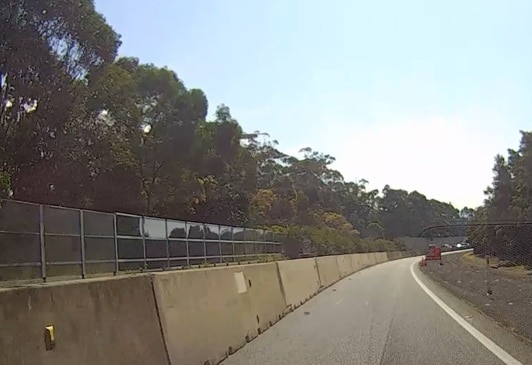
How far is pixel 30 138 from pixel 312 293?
15.8m

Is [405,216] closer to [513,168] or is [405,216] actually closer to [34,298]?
[513,168]

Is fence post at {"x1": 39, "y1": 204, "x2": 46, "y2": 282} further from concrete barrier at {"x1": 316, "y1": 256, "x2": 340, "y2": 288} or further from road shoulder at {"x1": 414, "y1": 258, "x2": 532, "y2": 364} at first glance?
concrete barrier at {"x1": 316, "y1": 256, "x2": 340, "y2": 288}

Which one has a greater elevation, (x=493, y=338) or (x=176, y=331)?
(x=176, y=331)

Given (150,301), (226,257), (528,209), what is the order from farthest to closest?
1. (528,209)
2. (226,257)
3. (150,301)

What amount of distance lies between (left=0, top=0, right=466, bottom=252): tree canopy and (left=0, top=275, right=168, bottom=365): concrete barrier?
15.7 metres

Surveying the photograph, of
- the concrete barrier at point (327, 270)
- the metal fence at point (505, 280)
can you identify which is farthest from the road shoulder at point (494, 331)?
the concrete barrier at point (327, 270)

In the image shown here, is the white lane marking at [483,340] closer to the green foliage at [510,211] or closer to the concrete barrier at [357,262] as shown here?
the green foliage at [510,211]

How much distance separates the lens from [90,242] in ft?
61.1

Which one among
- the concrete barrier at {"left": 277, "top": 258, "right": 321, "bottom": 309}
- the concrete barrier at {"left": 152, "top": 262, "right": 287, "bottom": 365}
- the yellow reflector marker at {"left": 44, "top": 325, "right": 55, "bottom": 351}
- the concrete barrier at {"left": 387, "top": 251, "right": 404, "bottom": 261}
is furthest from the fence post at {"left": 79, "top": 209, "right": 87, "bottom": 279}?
the concrete barrier at {"left": 387, "top": 251, "right": 404, "bottom": 261}

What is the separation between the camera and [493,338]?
13852 millimetres

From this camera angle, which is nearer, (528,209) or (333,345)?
(333,345)

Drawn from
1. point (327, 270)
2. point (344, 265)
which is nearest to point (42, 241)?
point (327, 270)

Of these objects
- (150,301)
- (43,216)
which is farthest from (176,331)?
(43,216)

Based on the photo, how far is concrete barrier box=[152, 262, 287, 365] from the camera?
31.2 feet
